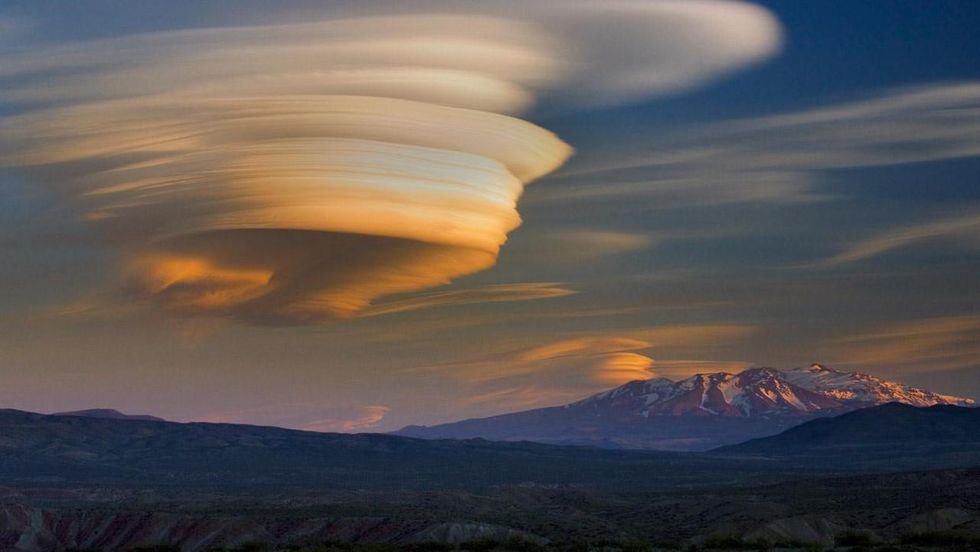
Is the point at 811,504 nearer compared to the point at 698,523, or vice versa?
the point at 698,523

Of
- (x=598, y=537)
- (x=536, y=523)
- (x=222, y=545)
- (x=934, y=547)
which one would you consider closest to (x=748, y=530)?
(x=598, y=537)

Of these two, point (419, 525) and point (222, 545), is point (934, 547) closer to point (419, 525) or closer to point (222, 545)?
point (419, 525)

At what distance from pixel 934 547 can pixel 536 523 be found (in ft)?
227

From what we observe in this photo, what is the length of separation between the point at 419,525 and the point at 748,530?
34570 mm

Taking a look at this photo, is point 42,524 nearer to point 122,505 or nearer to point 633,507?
point 122,505

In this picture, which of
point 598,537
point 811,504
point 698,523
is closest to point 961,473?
point 811,504

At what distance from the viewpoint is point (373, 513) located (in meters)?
160

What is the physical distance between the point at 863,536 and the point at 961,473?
10020 centimetres

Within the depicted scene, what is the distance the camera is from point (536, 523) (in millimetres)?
150000

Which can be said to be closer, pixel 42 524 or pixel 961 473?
pixel 42 524

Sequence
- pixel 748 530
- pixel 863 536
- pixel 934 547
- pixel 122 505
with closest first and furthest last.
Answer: pixel 934 547, pixel 863 536, pixel 748 530, pixel 122 505

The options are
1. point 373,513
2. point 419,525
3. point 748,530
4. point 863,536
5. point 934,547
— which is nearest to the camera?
point 934,547

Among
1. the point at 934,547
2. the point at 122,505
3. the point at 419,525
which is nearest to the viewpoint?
the point at 934,547

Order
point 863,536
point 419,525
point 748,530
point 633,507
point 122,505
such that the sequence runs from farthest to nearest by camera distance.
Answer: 1. point 122,505
2. point 633,507
3. point 419,525
4. point 748,530
5. point 863,536
